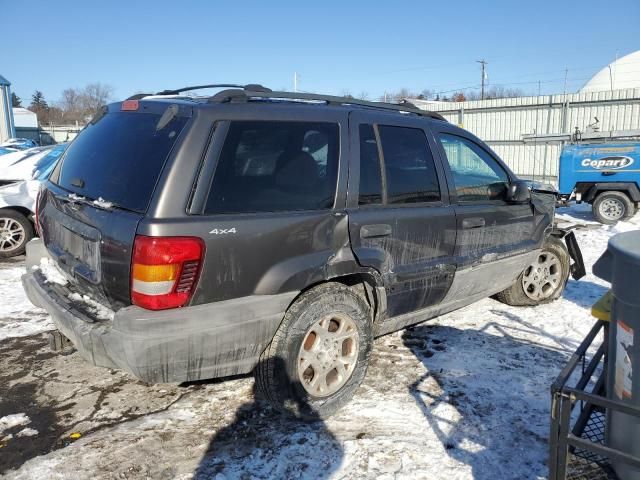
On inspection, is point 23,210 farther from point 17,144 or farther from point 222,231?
point 17,144

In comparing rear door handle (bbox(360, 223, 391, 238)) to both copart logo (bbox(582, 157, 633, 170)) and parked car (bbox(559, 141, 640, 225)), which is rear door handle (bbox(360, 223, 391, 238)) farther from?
copart logo (bbox(582, 157, 633, 170))

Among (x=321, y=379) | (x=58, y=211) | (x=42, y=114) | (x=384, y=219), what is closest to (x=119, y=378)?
(x=58, y=211)

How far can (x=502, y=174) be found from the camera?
14.5 ft

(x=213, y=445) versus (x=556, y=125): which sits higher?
(x=556, y=125)

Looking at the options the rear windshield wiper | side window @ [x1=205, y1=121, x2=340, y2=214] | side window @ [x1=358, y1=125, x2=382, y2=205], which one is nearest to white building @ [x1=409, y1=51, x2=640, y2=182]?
side window @ [x1=358, y1=125, x2=382, y2=205]

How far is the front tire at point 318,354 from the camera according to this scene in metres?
2.90

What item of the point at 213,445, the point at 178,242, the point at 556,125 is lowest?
the point at 213,445

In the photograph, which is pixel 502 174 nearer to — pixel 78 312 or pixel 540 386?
pixel 540 386

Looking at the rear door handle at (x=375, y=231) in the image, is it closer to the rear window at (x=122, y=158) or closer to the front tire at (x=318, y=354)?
the front tire at (x=318, y=354)

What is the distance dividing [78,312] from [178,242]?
2.93 feet

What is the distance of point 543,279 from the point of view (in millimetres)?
5242

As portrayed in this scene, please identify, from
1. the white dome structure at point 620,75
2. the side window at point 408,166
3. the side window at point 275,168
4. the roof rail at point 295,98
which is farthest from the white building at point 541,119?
the side window at point 275,168

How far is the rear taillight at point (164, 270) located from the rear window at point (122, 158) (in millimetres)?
238

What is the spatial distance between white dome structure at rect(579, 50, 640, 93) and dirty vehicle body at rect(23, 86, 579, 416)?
33013 millimetres
